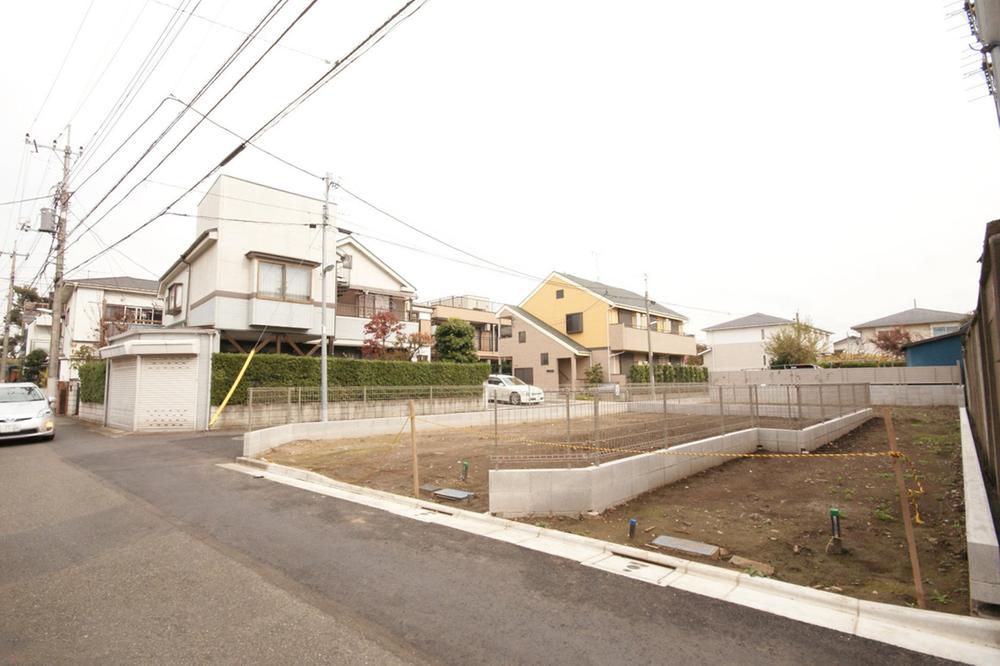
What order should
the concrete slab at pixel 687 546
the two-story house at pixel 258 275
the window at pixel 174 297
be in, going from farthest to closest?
the window at pixel 174 297
the two-story house at pixel 258 275
the concrete slab at pixel 687 546

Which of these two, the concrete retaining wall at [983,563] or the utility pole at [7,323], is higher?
the utility pole at [7,323]

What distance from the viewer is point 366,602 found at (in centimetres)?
378

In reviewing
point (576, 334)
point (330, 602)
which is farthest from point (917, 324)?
point (330, 602)

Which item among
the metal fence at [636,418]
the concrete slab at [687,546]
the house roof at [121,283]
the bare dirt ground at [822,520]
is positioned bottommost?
the bare dirt ground at [822,520]

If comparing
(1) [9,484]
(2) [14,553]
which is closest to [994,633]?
(2) [14,553]

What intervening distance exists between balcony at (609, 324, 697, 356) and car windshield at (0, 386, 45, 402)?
29.6 m

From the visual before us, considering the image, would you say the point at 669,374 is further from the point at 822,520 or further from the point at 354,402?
the point at 822,520

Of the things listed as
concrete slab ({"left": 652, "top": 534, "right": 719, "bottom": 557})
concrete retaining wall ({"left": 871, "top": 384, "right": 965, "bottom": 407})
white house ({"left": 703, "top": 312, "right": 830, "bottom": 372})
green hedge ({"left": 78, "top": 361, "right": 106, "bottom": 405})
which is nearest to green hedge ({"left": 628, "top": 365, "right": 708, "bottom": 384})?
white house ({"left": 703, "top": 312, "right": 830, "bottom": 372})

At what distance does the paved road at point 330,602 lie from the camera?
309 centimetres

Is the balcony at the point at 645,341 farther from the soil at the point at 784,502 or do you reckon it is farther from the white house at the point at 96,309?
the white house at the point at 96,309

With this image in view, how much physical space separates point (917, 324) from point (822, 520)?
45366 millimetres

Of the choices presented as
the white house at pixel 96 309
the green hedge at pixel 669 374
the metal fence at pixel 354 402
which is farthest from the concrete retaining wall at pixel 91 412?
the green hedge at pixel 669 374

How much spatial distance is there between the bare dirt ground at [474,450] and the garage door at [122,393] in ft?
26.1

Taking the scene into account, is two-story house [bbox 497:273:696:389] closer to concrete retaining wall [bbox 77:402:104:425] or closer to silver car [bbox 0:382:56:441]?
concrete retaining wall [bbox 77:402:104:425]
